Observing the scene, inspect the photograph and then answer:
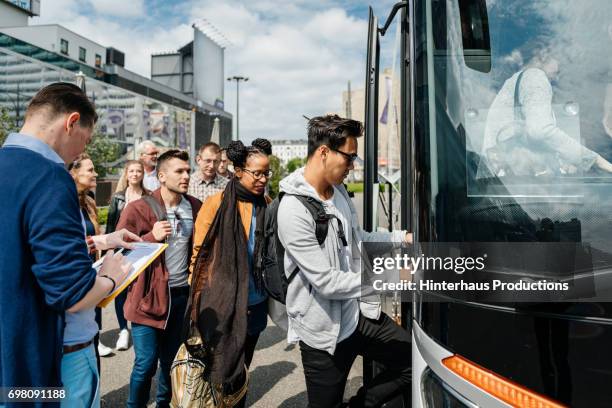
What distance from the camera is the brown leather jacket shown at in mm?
2928

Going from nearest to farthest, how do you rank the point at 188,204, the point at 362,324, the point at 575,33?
1. the point at 575,33
2. the point at 362,324
3. the point at 188,204

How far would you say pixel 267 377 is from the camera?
4.21 metres

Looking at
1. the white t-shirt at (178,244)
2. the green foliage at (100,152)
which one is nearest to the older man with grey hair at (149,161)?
the white t-shirt at (178,244)

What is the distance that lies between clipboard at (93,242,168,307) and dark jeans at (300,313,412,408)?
0.81 m

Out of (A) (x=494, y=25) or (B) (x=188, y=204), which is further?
(B) (x=188, y=204)

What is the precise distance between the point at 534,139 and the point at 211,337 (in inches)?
72.5

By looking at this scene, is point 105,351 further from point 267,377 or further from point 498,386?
point 498,386

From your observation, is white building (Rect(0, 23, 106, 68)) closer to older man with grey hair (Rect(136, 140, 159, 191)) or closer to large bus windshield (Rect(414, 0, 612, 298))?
older man with grey hair (Rect(136, 140, 159, 191))

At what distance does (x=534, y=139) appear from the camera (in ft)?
5.24

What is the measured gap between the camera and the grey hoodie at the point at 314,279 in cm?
211

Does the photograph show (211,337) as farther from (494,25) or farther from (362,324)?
(494,25)

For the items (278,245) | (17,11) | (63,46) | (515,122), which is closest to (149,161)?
(278,245)

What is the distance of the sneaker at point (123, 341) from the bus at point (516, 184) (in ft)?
12.5

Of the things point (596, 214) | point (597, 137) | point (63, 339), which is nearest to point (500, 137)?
point (597, 137)
